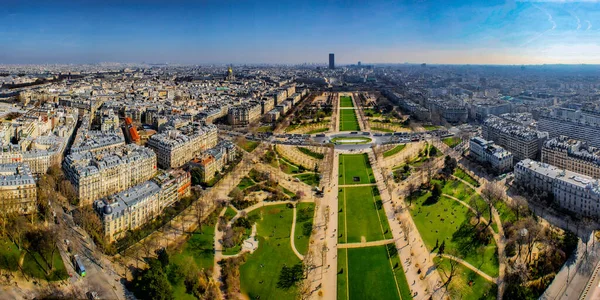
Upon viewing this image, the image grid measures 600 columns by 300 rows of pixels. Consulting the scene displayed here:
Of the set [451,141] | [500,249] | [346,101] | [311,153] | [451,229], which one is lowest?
[500,249]

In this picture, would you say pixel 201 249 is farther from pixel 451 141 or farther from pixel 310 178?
pixel 451 141

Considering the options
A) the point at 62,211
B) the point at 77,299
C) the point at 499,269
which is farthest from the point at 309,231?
the point at 62,211

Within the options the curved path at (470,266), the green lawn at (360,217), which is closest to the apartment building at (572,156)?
the green lawn at (360,217)

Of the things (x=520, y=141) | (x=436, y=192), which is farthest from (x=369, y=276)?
(x=520, y=141)

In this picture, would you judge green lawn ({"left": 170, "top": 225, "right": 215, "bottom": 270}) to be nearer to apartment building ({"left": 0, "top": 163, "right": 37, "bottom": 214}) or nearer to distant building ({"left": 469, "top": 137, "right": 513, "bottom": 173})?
apartment building ({"left": 0, "top": 163, "right": 37, "bottom": 214})

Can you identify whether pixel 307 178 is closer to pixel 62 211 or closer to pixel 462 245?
pixel 462 245

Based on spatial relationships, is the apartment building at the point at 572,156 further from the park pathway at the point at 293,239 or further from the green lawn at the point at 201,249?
the green lawn at the point at 201,249
